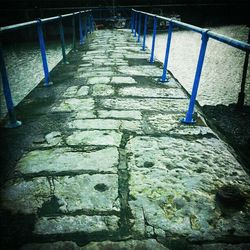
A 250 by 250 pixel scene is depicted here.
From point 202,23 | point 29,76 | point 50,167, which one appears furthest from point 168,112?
point 202,23

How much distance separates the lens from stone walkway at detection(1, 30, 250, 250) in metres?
1.27

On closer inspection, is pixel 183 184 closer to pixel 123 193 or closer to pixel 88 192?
pixel 123 193

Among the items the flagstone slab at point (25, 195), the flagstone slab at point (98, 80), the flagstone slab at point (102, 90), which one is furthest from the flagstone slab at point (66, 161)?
the flagstone slab at point (98, 80)

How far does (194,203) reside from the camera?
1.46 m

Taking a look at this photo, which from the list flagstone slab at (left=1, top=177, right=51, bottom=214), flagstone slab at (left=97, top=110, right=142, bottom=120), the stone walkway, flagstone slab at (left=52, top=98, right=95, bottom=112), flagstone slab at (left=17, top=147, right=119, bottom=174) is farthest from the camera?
flagstone slab at (left=52, top=98, right=95, bottom=112)

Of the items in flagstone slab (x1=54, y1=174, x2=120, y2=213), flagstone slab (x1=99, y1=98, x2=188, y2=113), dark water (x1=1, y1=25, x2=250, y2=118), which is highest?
flagstone slab (x1=99, y1=98, x2=188, y2=113)

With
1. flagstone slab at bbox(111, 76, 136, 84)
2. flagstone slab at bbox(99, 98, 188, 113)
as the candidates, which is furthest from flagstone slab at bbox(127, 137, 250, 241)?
flagstone slab at bbox(111, 76, 136, 84)

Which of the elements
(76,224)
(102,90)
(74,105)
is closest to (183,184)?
(76,224)

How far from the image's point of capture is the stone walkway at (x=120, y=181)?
1274 mm

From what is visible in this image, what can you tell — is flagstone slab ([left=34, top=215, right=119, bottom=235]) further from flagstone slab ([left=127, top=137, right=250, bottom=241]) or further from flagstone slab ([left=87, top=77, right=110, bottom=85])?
flagstone slab ([left=87, top=77, right=110, bottom=85])

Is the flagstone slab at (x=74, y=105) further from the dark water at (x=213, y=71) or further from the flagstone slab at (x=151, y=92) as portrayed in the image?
the dark water at (x=213, y=71)

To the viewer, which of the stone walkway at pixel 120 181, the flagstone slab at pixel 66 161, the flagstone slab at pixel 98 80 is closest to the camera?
the stone walkway at pixel 120 181

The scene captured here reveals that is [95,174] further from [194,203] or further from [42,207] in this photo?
[194,203]

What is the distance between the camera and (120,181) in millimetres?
1631
